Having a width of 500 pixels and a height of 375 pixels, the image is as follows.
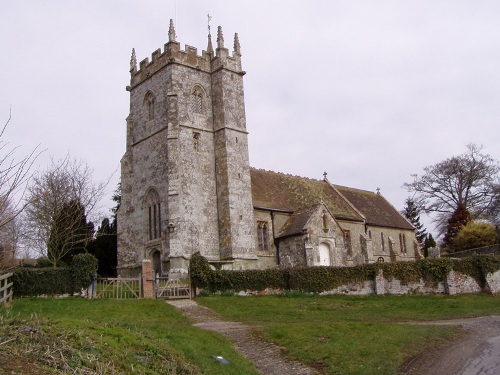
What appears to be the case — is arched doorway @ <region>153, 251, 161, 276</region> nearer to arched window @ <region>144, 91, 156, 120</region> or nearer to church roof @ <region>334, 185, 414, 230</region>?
arched window @ <region>144, 91, 156, 120</region>

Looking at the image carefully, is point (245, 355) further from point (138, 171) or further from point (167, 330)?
point (138, 171)

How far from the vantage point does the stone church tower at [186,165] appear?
33.6 meters

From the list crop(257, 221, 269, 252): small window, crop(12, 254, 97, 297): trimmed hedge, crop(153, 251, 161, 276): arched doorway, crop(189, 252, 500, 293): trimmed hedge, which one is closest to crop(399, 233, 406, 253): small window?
crop(257, 221, 269, 252): small window

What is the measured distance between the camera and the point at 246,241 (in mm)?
34938

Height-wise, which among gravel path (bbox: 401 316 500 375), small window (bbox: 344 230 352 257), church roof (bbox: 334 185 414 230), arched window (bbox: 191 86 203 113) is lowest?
gravel path (bbox: 401 316 500 375)

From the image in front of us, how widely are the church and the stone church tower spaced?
7 centimetres

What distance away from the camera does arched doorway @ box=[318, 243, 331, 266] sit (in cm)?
3645

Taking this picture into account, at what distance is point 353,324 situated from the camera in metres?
18.1

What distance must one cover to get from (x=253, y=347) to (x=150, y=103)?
2529cm

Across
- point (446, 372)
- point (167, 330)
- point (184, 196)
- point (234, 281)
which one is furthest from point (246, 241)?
point (446, 372)

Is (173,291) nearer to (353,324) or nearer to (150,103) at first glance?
(353,324)

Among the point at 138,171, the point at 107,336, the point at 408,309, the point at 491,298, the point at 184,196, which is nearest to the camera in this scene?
the point at 107,336

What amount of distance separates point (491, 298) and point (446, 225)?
95.2 ft

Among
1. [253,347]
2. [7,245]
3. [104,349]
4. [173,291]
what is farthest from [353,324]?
[173,291]
